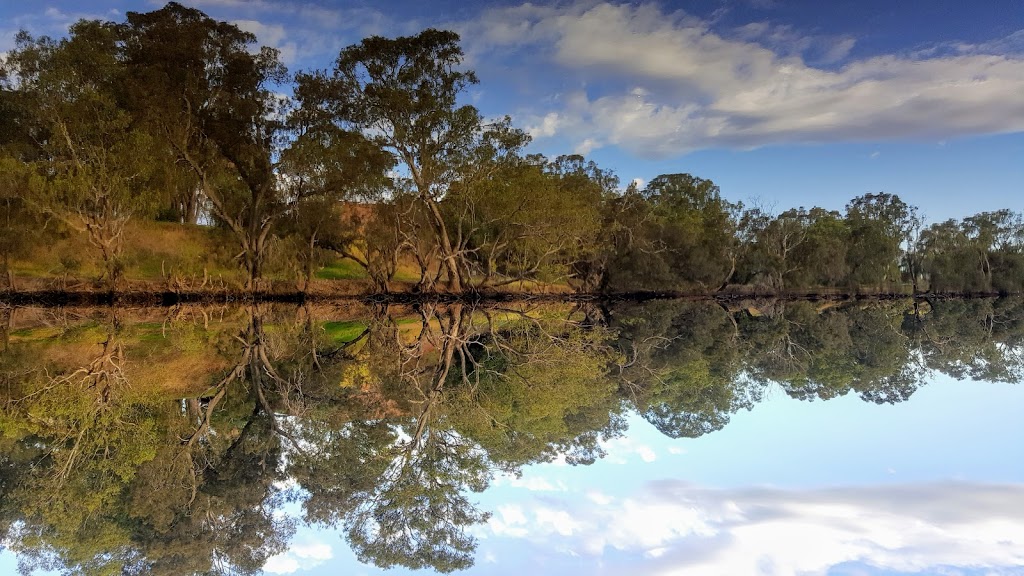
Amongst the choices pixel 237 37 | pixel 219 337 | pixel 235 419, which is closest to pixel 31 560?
pixel 235 419

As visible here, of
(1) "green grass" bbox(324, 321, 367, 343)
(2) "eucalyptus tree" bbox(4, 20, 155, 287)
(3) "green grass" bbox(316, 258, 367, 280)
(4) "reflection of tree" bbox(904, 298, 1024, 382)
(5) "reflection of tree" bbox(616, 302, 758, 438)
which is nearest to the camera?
(5) "reflection of tree" bbox(616, 302, 758, 438)

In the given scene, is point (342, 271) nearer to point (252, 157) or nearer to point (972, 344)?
point (252, 157)

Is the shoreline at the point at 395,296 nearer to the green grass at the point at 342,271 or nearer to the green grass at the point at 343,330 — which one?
the green grass at the point at 342,271

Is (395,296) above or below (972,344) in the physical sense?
below

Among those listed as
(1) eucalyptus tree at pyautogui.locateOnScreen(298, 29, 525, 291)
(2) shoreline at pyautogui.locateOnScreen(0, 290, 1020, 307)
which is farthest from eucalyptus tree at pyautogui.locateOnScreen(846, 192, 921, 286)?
(1) eucalyptus tree at pyautogui.locateOnScreen(298, 29, 525, 291)

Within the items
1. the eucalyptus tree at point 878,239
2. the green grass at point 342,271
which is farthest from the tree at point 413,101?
the eucalyptus tree at point 878,239

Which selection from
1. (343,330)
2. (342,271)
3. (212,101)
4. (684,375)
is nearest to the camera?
(684,375)

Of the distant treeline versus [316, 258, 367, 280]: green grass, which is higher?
the distant treeline

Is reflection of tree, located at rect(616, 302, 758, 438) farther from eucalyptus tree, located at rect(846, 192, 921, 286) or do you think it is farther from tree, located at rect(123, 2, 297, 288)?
eucalyptus tree, located at rect(846, 192, 921, 286)

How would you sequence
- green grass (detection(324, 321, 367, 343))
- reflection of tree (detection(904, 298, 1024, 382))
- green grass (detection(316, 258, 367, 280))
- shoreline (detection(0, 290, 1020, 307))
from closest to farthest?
1. reflection of tree (detection(904, 298, 1024, 382))
2. green grass (detection(324, 321, 367, 343))
3. shoreline (detection(0, 290, 1020, 307))
4. green grass (detection(316, 258, 367, 280))

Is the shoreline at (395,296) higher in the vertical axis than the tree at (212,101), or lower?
lower

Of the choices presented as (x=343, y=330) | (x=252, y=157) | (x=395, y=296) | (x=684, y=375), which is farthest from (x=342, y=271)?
(x=684, y=375)

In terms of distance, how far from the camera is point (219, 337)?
20.3 meters

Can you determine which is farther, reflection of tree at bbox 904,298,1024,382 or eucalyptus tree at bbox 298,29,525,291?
eucalyptus tree at bbox 298,29,525,291
